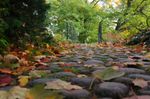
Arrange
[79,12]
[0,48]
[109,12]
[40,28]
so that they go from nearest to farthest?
[0,48] → [40,28] → [109,12] → [79,12]

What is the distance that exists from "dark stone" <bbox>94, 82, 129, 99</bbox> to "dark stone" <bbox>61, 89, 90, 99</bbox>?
81mm

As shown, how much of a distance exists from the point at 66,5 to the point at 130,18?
19.8 feet

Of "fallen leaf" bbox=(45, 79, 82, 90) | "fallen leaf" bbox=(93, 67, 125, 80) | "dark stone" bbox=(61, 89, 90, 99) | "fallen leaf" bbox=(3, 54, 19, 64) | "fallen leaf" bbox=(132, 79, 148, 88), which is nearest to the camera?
"dark stone" bbox=(61, 89, 90, 99)

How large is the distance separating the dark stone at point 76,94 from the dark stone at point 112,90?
81 millimetres

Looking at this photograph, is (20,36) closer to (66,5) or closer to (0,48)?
(0,48)

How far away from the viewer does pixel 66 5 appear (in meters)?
19.7

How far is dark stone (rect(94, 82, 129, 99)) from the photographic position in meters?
1.97

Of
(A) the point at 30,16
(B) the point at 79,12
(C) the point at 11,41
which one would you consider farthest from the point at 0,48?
(B) the point at 79,12

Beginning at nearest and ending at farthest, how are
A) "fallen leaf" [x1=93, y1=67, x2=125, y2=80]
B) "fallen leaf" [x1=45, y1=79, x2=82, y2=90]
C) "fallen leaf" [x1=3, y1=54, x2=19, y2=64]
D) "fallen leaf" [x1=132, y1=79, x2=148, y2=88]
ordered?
"fallen leaf" [x1=45, y1=79, x2=82, y2=90] → "fallen leaf" [x1=132, y1=79, x2=148, y2=88] → "fallen leaf" [x1=93, y1=67, x2=125, y2=80] → "fallen leaf" [x1=3, y1=54, x2=19, y2=64]

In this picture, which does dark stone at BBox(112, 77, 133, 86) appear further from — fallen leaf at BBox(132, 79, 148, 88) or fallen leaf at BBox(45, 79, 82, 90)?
fallen leaf at BBox(45, 79, 82, 90)

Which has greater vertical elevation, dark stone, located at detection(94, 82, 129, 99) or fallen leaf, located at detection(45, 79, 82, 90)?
fallen leaf, located at detection(45, 79, 82, 90)

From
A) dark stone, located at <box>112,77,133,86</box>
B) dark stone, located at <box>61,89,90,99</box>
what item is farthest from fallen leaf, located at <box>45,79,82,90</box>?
dark stone, located at <box>112,77,133,86</box>

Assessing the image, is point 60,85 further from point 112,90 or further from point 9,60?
point 9,60

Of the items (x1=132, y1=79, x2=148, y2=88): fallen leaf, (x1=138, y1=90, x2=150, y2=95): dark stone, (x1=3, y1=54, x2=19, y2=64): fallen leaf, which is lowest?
(x1=138, y1=90, x2=150, y2=95): dark stone
